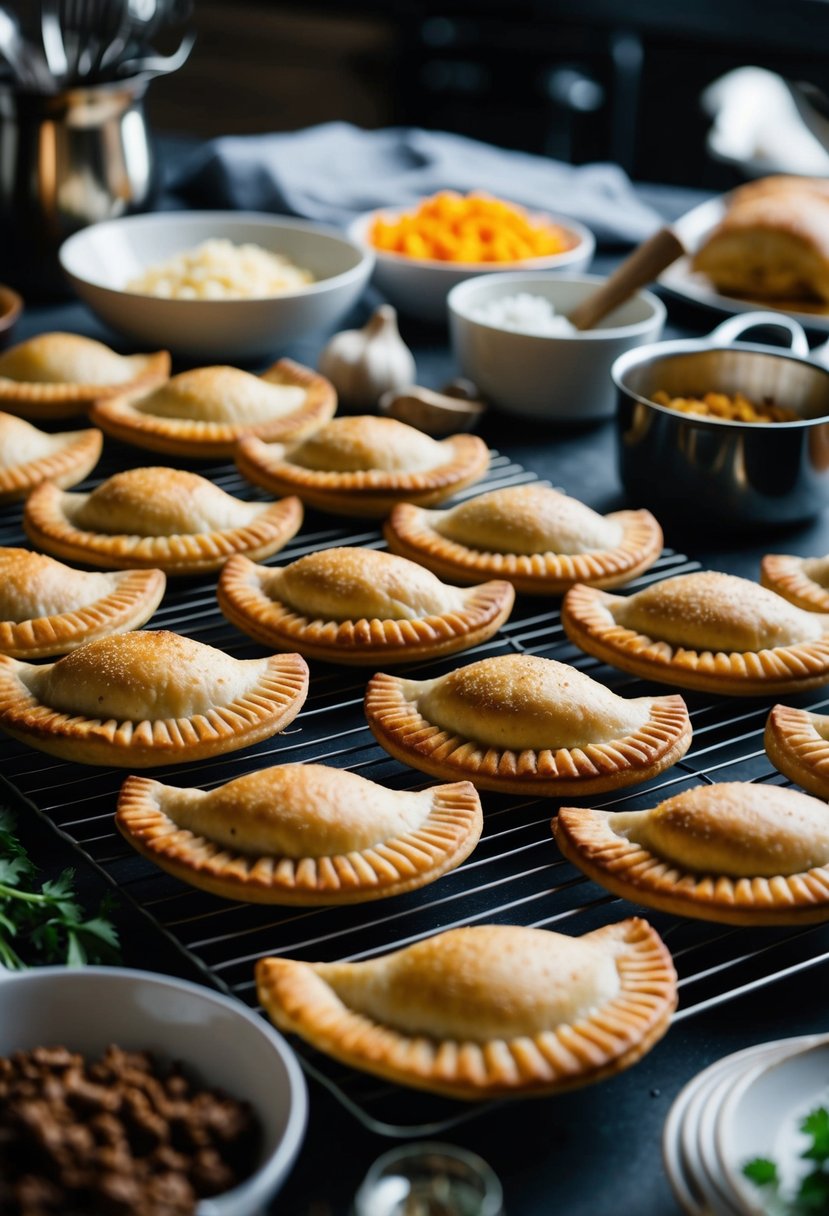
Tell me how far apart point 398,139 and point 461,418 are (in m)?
2.07

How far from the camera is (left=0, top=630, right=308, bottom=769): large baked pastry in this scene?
76.8 inches

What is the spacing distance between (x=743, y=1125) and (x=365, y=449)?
1805 millimetres

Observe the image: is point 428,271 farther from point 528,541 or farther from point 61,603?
point 61,603

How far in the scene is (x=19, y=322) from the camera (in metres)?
3.80

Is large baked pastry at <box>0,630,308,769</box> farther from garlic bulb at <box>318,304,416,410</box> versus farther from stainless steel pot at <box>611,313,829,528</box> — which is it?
garlic bulb at <box>318,304,416,410</box>

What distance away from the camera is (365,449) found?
9.36ft

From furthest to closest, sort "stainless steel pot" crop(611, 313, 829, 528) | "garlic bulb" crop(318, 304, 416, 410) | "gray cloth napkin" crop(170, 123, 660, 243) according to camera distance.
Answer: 1. "gray cloth napkin" crop(170, 123, 660, 243)
2. "garlic bulb" crop(318, 304, 416, 410)
3. "stainless steel pot" crop(611, 313, 829, 528)

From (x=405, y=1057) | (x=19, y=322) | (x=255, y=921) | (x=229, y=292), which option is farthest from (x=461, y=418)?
(x=405, y=1057)

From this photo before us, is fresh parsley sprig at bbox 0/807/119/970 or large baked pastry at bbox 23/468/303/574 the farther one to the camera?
large baked pastry at bbox 23/468/303/574

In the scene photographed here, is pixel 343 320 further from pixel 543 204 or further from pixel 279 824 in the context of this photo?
pixel 279 824

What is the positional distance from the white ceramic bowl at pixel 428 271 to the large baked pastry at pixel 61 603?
1629 mm

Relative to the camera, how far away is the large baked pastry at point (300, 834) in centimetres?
167

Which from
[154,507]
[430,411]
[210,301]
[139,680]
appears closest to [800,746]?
[139,680]

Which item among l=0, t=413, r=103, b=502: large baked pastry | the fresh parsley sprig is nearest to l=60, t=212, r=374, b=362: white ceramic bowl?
l=0, t=413, r=103, b=502: large baked pastry
